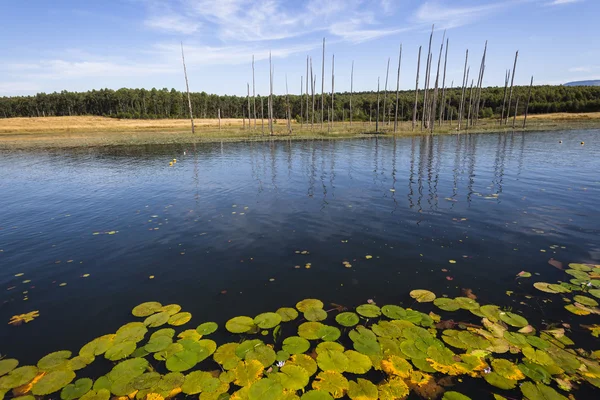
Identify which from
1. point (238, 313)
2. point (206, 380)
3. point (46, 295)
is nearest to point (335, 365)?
point (206, 380)

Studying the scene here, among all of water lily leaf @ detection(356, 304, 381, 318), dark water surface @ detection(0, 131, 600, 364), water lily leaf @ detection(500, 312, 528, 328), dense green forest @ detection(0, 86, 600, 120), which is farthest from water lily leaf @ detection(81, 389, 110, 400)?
dense green forest @ detection(0, 86, 600, 120)

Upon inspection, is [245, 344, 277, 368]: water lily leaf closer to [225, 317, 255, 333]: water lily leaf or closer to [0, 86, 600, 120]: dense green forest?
[225, 317, 255, 333]: water lily leaf

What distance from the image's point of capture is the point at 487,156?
86.1 feet

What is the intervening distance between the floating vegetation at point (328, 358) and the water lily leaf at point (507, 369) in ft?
0.05

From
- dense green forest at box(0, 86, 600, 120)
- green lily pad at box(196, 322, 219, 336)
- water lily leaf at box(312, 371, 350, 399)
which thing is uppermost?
dense green forest at box(0, 86, 600, 120)

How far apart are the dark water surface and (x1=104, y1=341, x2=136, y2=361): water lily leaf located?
2.36 ft

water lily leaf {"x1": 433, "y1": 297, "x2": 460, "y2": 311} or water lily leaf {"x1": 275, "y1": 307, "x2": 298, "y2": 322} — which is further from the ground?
water lily leaf {"x1": 433, "y1": 297, "x2": 460, "y2": 311}

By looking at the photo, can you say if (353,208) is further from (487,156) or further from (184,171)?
(487,156)

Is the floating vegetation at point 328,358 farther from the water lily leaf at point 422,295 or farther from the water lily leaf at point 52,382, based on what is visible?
the water lily leaf at point 422,295

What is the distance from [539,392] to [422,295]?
8.24 ft

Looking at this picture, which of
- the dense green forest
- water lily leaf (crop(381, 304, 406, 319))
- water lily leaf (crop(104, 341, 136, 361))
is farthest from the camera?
the dense green forest

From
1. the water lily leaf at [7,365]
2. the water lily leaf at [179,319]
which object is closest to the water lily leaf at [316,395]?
the water lily leaf at [179,319]

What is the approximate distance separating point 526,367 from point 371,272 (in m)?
3.46

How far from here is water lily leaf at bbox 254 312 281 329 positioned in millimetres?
5582
